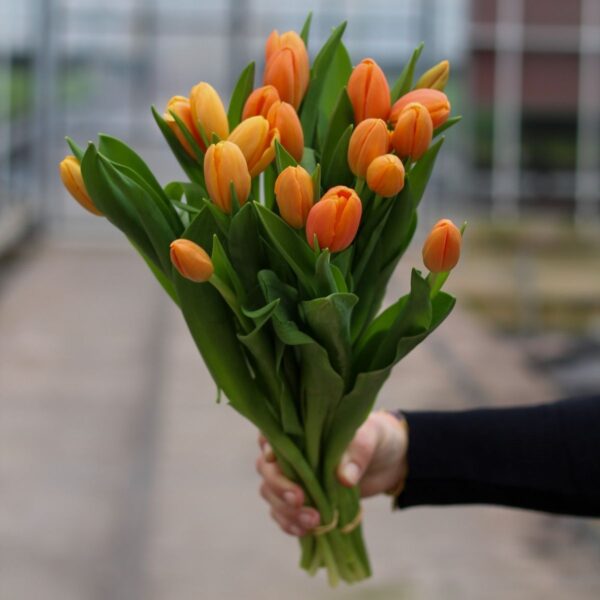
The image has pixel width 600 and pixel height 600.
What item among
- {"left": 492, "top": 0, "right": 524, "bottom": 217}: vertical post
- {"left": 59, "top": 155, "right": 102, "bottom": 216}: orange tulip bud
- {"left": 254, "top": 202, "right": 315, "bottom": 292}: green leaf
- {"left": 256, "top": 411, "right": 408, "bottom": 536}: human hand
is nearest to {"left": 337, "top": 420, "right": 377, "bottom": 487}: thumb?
{"left": 256, "top": 411, "right": 408, "bottom": 536}: human hand

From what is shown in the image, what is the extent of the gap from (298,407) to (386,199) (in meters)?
0.22

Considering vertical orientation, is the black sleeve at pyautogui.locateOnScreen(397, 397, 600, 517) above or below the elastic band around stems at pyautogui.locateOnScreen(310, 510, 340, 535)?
above

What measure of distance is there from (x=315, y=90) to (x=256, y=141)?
0.14m

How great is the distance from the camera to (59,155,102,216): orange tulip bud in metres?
0.89

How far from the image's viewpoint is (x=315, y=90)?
3.18 ft

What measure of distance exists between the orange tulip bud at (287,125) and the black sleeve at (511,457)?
1.38ft

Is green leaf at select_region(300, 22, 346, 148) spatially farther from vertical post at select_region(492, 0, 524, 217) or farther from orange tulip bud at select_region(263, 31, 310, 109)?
vertical post at select_region(492, 0, 524, 217)

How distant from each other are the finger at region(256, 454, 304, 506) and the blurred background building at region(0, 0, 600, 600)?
1.45 m

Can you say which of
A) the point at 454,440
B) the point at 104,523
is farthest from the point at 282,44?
the point at 104,523

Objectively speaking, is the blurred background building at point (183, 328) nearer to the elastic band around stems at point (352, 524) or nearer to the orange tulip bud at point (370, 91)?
the elastic band around stems at point (352, 524)

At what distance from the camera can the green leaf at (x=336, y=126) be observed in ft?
3.04

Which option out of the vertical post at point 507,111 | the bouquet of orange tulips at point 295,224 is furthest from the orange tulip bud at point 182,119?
the vertical post at point 507,111

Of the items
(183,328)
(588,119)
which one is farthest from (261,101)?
(588,119)

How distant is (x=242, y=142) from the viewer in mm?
856
